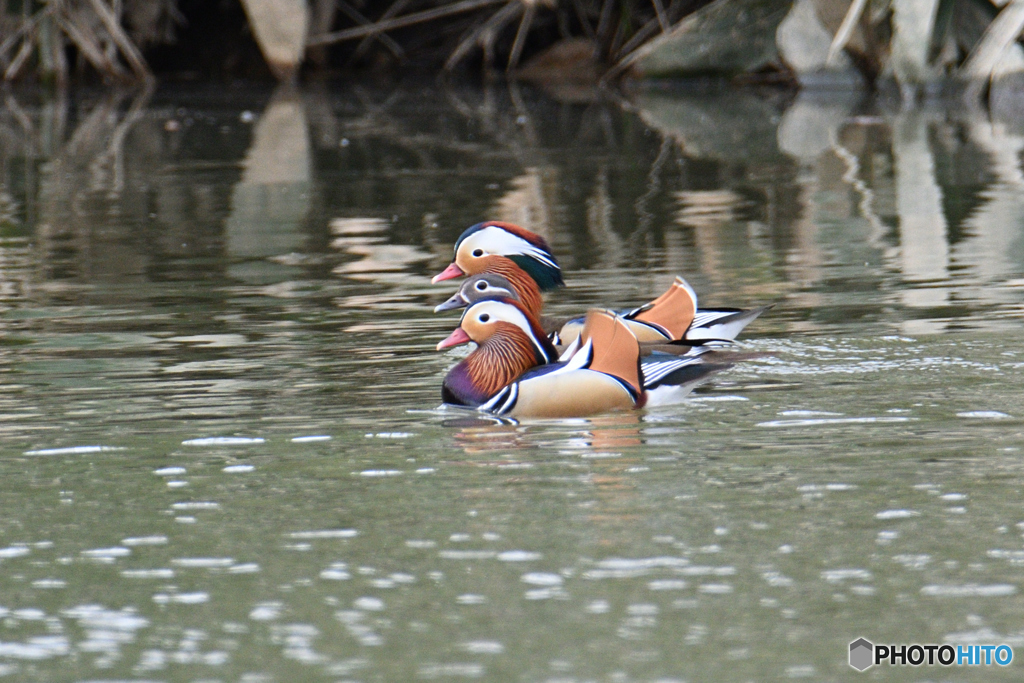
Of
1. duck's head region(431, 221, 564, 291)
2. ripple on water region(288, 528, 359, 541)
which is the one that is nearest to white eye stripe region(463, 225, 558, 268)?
duck's head region(431, 221, 564, 291)

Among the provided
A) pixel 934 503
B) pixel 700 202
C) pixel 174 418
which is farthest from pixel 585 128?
pixel 934 503

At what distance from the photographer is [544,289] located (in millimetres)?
7258

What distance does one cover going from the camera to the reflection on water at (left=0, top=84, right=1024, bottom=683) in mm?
3754

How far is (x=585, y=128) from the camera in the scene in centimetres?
1795

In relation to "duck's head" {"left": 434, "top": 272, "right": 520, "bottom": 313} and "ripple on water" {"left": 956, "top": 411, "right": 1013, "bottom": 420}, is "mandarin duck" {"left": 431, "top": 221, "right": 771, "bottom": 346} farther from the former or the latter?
"ripple on water" {"left": 956, "top": 411, "right": 1013, "bottom": 420}

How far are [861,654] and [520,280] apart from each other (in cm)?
361

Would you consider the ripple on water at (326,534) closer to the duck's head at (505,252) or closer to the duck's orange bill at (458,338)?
the duck's orange bill at (458,338)

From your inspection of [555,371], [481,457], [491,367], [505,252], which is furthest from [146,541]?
[505,252]

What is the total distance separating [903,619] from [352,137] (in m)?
14.2

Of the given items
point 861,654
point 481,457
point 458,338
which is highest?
point 458,338

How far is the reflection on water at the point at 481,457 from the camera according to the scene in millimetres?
3754

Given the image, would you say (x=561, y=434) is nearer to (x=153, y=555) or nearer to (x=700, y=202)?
(x=153, y=555)

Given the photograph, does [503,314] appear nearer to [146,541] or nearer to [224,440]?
[224,440]

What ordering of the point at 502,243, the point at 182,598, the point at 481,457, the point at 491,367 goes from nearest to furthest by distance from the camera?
the point at 182,598 < the point at 481,457 < the point at 491,367 < the point at 502,243
